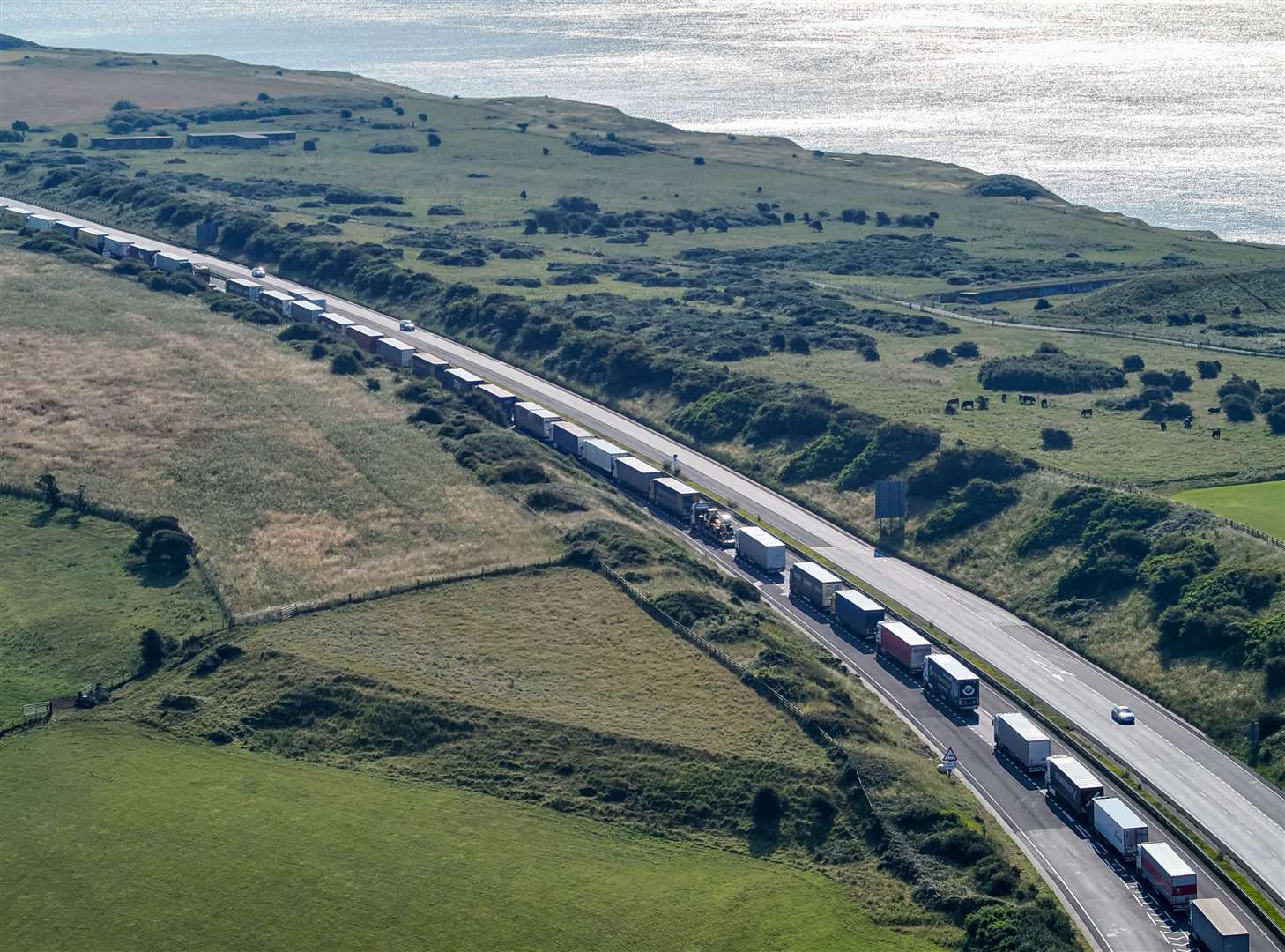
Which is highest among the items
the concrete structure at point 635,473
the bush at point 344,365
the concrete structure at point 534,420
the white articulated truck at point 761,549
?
the bush at point 344,365

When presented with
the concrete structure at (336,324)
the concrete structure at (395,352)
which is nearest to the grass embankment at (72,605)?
the concrete structure at (395,352)

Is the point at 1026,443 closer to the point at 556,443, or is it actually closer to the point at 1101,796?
the point at 556,443

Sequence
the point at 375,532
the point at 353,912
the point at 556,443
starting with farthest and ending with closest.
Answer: the point at 556,443
the point at 375,532
the point at 353,912

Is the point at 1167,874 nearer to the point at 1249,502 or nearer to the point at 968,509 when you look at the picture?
the point at 968,509

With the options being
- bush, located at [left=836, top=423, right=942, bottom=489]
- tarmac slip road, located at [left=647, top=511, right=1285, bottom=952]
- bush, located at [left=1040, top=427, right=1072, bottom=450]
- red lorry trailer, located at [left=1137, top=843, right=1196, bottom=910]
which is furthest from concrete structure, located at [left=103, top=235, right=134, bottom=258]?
red lorry trailer, located at [left=1137, top=843, right=1196, bottom=910]

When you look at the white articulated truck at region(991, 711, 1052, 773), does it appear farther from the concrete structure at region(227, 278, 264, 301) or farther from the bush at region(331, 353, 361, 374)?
the concrete structure at region(227, 278, 264, 301)

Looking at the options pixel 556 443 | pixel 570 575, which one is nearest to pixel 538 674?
pixel 570 575

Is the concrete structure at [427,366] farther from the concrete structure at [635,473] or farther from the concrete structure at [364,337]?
the concrete structure at [635,473]
